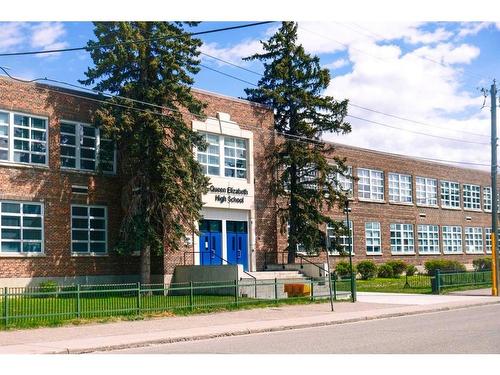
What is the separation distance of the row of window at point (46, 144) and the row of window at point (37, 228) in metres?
1.89

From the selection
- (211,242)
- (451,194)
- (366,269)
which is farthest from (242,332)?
(451,194)

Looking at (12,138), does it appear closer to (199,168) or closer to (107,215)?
(107,215)

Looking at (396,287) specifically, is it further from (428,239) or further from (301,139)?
(428,239)

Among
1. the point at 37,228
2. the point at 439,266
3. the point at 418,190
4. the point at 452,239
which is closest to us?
A: the point at 37,228

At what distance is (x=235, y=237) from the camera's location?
120ft

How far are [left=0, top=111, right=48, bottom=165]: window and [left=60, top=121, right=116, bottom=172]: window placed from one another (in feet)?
3.42

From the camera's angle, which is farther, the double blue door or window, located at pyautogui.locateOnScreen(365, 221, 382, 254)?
window, located at pyautogui.locateOnScreen(365, 221, 382, 254)

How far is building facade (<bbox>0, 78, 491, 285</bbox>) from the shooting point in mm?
29000

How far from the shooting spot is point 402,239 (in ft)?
174

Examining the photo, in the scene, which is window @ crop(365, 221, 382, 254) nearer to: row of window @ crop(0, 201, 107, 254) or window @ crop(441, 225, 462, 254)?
window @ crop(441, 225, 462, 254)

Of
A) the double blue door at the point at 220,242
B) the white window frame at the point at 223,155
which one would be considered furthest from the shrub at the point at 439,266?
the white window frame at the point at 223,155

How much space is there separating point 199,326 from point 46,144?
13.9 meters

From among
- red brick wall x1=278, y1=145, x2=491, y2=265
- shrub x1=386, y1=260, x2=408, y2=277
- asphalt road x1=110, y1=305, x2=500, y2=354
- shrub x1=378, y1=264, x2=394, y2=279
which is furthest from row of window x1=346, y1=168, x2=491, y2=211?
asphalt road x1=110, y1=305, x2=500, y2=354

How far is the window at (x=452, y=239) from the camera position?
192ft
